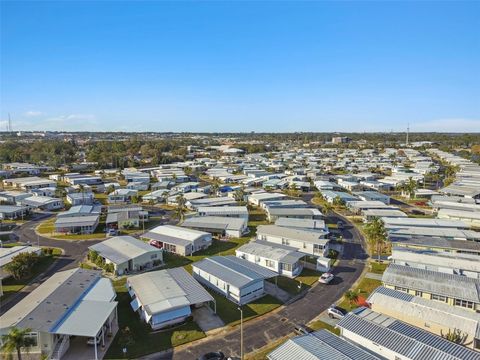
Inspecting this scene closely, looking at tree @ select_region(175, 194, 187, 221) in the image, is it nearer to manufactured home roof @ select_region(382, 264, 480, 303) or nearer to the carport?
the carport

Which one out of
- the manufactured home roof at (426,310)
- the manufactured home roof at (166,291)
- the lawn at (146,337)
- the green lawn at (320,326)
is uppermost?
the manufactured home roof at (166,291)

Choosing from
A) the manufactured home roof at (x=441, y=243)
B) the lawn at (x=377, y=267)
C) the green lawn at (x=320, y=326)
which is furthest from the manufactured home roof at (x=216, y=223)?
the green lawn at (x=320, y=326)

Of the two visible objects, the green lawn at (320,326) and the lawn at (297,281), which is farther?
the lawn at (297,281)

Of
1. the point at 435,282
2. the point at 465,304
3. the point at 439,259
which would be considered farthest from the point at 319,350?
the point at 439,259

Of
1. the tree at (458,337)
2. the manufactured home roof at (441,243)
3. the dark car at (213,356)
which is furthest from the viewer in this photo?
the manufactured home roof at (441,243)

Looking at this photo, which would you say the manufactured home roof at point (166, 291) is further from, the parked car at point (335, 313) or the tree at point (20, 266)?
the tree at point (20, 266)

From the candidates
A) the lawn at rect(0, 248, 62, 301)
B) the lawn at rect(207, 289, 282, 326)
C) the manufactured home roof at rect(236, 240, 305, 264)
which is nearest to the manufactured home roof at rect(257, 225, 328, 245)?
the manufactured home roof at rect(236, 240, 305, 264)
